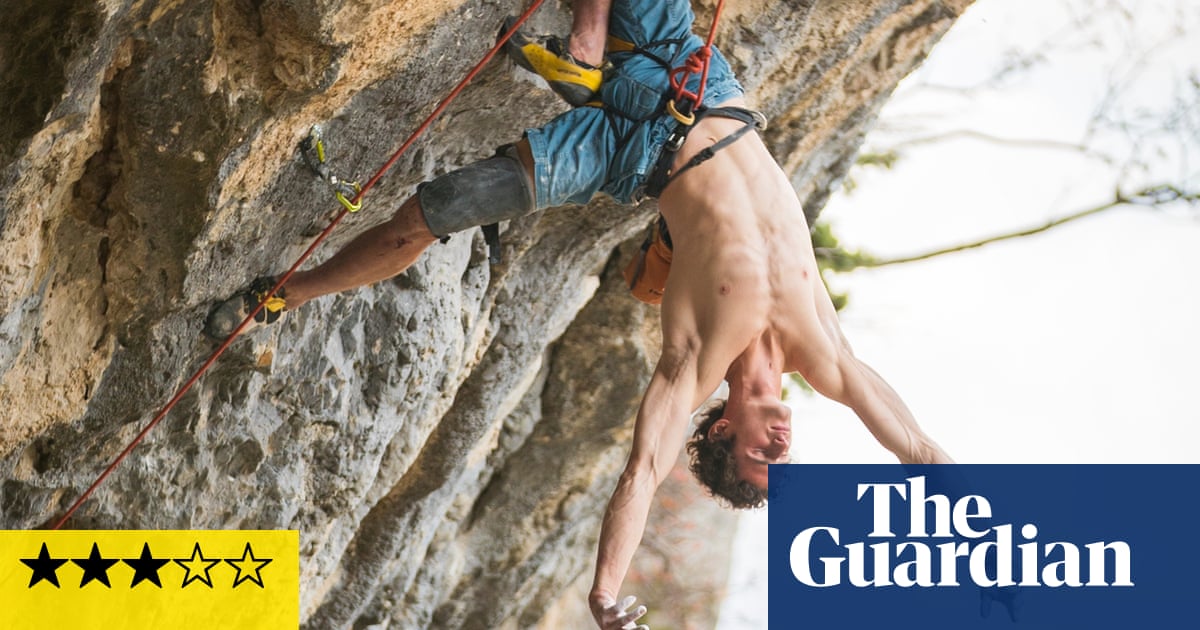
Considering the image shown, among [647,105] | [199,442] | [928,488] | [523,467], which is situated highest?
[523,467]

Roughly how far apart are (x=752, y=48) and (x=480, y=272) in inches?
50.2

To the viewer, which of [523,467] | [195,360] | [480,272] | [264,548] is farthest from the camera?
[523,467]

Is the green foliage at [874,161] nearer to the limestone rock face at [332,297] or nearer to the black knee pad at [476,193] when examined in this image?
the limestone rock face at [332,297]

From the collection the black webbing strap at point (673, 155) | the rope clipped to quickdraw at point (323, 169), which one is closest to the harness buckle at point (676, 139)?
the black webbing strap at point (673, 155)

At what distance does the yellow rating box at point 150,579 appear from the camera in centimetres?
424

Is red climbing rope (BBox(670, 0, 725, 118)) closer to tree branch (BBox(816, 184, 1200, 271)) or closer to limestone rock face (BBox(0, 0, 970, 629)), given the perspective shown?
limestone rock face (BBox(0, 0, 970, 629))

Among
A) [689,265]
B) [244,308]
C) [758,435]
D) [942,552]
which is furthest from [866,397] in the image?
[244,308]

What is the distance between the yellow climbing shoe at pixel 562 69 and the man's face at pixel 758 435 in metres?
0.95

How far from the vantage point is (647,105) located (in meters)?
3.95

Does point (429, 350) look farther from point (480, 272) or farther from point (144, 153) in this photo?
point (144, 153)

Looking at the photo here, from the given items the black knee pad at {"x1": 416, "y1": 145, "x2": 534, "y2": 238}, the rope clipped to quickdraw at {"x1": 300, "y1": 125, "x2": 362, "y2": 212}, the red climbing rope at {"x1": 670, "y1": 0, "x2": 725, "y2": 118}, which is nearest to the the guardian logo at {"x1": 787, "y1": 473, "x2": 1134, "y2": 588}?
the red climbing rope at {"x1": 670, "y1": 0, "x2": 725, "y2": 118}

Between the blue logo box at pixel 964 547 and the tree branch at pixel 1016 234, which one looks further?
the tree branch at pixel 1016 234

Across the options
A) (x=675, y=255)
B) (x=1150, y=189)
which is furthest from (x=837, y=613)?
(x=1150, y=189)

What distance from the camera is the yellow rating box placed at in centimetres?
424
